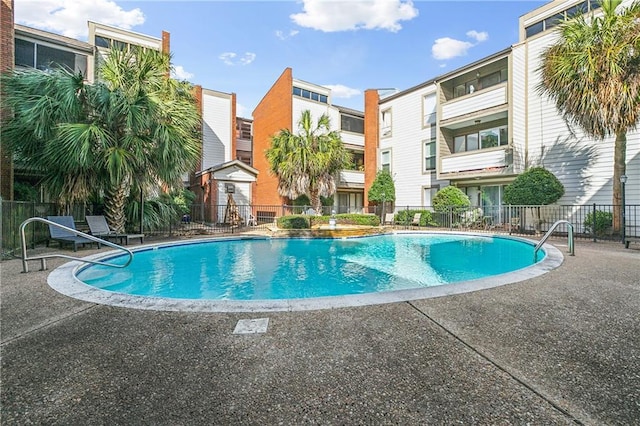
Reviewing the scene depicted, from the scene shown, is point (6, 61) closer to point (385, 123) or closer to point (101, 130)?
point (101, 130)

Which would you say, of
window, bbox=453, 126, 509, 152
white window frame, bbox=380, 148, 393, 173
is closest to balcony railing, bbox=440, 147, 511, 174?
window, bbox=453, 126, 509, 152

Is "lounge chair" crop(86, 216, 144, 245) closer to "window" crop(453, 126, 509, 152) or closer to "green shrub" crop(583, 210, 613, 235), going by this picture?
"window" crop(453, 126, 509, 152)

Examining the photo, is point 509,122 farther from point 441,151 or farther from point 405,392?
point 405,392

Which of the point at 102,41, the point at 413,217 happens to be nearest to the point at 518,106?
the point at 413,217

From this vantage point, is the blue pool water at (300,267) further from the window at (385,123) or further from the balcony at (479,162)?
the window at (385,123)

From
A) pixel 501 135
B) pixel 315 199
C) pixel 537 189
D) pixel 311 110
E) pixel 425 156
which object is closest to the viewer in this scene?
pixel 537 189

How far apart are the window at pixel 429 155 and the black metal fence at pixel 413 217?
2895 millimetres

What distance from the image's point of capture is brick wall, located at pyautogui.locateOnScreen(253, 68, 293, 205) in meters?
22.1

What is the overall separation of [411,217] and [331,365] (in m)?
18.3

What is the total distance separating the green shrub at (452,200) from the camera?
17.1 meters

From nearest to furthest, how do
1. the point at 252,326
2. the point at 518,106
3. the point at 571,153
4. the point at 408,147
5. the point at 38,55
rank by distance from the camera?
the point at 252,326
the point at 571,153
the point at 518,106
the point at 38,55
the point at 408,147

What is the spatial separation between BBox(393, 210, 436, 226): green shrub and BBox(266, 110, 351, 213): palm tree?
516 centimetres

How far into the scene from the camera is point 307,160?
707 inches

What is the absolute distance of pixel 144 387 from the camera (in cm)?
219
